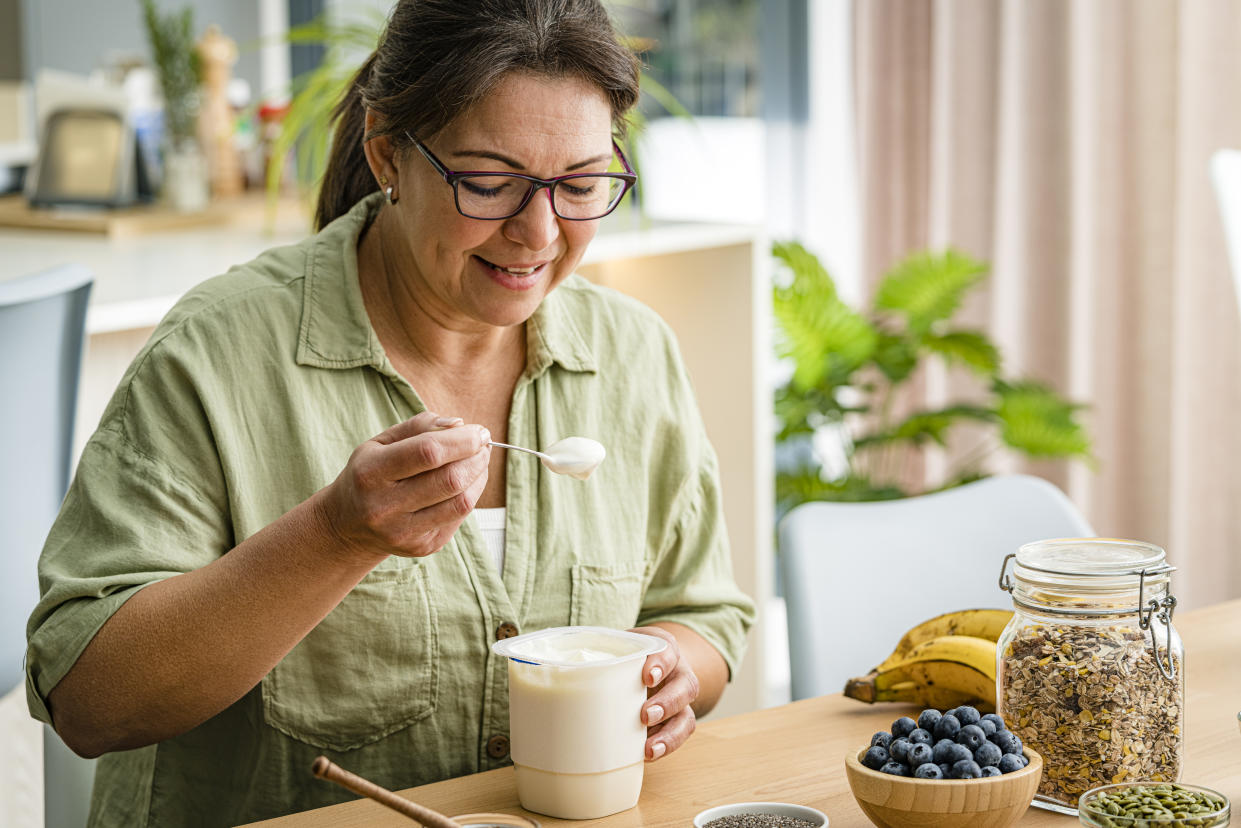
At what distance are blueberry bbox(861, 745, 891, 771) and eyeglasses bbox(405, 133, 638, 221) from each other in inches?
20.9

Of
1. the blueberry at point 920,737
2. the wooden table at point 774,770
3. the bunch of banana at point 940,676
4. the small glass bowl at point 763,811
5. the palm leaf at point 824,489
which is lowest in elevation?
the palm leaf at point 824,489

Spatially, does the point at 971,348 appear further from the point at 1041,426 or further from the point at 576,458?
the point at 576,458

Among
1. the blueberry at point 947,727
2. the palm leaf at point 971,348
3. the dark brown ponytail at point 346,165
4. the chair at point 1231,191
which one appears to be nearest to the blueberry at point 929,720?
the blueberry at point 947,727

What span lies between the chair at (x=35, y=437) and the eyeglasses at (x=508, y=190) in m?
0.51

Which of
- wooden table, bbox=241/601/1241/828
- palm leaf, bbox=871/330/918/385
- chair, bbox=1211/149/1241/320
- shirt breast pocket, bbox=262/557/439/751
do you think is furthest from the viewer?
palm leaf, bbox=871/330/918/385

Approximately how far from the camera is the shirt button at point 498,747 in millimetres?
1354

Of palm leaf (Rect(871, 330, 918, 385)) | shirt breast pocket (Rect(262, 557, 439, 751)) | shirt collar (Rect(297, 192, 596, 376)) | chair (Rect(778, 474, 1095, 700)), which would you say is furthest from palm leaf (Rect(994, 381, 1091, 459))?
shirt breast pocket (Rect(262, 557, 439, 751))

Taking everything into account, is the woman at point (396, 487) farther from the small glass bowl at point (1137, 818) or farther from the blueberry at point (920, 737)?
the small glass bowl at point (1137, 818)

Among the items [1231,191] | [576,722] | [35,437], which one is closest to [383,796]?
[576,722]

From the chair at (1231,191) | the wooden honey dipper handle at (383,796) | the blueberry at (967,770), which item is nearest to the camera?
the wooden honey dipper handle at (383,796)

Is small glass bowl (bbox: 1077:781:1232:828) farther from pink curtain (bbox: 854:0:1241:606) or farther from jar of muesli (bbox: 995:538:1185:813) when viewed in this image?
pink curtain (bbox: 854:0:1241:606)

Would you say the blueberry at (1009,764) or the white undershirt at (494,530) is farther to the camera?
the white undershirt at (494,530)

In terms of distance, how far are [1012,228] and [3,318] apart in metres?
2.53

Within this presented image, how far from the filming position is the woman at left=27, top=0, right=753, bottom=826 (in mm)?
1129
